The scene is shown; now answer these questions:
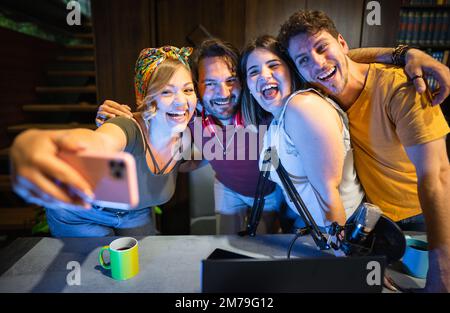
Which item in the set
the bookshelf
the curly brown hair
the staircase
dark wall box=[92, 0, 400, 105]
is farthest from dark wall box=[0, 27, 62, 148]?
the bookshelf

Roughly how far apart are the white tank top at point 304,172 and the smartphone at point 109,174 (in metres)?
0.47

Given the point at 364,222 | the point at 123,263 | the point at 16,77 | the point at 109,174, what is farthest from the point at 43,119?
the point at 364,222

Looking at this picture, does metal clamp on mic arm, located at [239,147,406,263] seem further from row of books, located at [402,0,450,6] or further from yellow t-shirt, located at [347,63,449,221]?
row of books, located at [402,0,450,6]

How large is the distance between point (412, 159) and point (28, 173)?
31.5 inches

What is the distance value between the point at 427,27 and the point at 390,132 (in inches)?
66.2

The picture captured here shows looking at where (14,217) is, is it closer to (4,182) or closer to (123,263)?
(4,182)

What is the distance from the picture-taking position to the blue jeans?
3.11ft

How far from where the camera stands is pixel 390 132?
2.36 feet

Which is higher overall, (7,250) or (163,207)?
(7,250)

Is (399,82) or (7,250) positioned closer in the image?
(399,82)

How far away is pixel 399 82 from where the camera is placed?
2.32 ft

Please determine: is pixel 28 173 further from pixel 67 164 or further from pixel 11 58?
pixel 11 58

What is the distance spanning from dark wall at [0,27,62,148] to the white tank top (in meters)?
0.65

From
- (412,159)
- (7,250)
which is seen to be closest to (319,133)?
(412,159)
